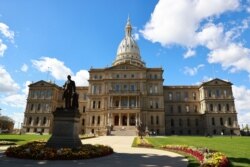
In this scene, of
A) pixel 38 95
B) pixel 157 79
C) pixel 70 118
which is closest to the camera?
pixel 70 118

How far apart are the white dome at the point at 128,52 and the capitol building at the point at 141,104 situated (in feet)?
61.1

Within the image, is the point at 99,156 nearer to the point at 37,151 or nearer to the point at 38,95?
the point at 37,151

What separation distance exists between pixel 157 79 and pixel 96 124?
83.6ft

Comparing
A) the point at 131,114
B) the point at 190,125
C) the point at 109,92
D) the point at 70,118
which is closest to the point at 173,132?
the point at 190,125

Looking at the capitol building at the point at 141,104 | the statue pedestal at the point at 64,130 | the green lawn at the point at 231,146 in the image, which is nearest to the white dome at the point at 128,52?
the capitol building at the point at 141,104

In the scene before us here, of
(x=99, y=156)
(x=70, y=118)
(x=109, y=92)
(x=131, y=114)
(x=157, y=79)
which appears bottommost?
(x=99, y=156)

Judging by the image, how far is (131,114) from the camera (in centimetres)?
6900

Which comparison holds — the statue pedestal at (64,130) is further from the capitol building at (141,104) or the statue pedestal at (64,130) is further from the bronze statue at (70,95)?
the capitol building at (141,104)

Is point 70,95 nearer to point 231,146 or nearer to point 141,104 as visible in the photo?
point 231,146

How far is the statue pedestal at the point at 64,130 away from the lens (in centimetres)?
1548

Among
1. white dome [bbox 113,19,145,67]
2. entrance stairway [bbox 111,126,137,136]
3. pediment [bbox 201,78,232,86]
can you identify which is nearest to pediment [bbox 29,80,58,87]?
white dome [bbox 113,19,145,67]

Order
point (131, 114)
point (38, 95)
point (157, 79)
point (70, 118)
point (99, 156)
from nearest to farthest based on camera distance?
point (99, 156), point (70, 118), point (131, 114), point (157, 79), point (38, 95)

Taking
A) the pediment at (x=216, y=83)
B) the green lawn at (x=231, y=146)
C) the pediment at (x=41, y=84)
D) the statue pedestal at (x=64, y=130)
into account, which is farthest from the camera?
the pediment at (x=41, y=84)

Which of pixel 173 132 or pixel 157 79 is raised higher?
pixel 157 79
